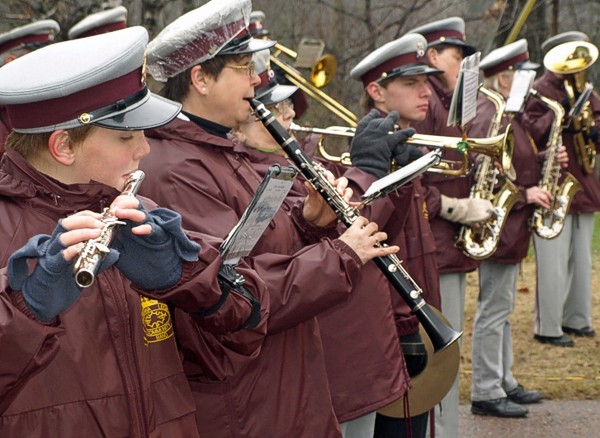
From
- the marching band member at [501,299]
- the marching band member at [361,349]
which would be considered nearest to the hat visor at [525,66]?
the marching band member at [501,299]

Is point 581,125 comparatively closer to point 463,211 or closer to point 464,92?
point 463,211

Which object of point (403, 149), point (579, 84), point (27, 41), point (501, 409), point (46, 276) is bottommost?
point (501, 409)

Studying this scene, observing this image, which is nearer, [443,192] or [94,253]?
[94,253]

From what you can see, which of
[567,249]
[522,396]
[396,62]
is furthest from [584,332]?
[396,62]

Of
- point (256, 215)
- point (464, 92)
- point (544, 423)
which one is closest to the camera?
point (256, 215)

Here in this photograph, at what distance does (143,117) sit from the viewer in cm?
253

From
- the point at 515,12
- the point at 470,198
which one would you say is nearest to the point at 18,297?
the point at 470,198

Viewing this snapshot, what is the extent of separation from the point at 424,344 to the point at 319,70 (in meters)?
2.32

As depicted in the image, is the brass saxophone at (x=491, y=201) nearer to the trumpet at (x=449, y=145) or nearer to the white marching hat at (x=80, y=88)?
the trumpet at (x=449, y=145)

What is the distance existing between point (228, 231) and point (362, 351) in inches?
37.6

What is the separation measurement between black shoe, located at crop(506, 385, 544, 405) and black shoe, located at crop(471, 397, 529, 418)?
0.72 ft

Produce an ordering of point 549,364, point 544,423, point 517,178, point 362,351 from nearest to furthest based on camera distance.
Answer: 1. point 362,351
2. point 544,423
3. point 517,178
4. point 549,364

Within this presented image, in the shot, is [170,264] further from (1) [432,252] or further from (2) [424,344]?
(1) [432,252]

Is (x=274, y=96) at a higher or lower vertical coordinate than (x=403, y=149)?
higher
